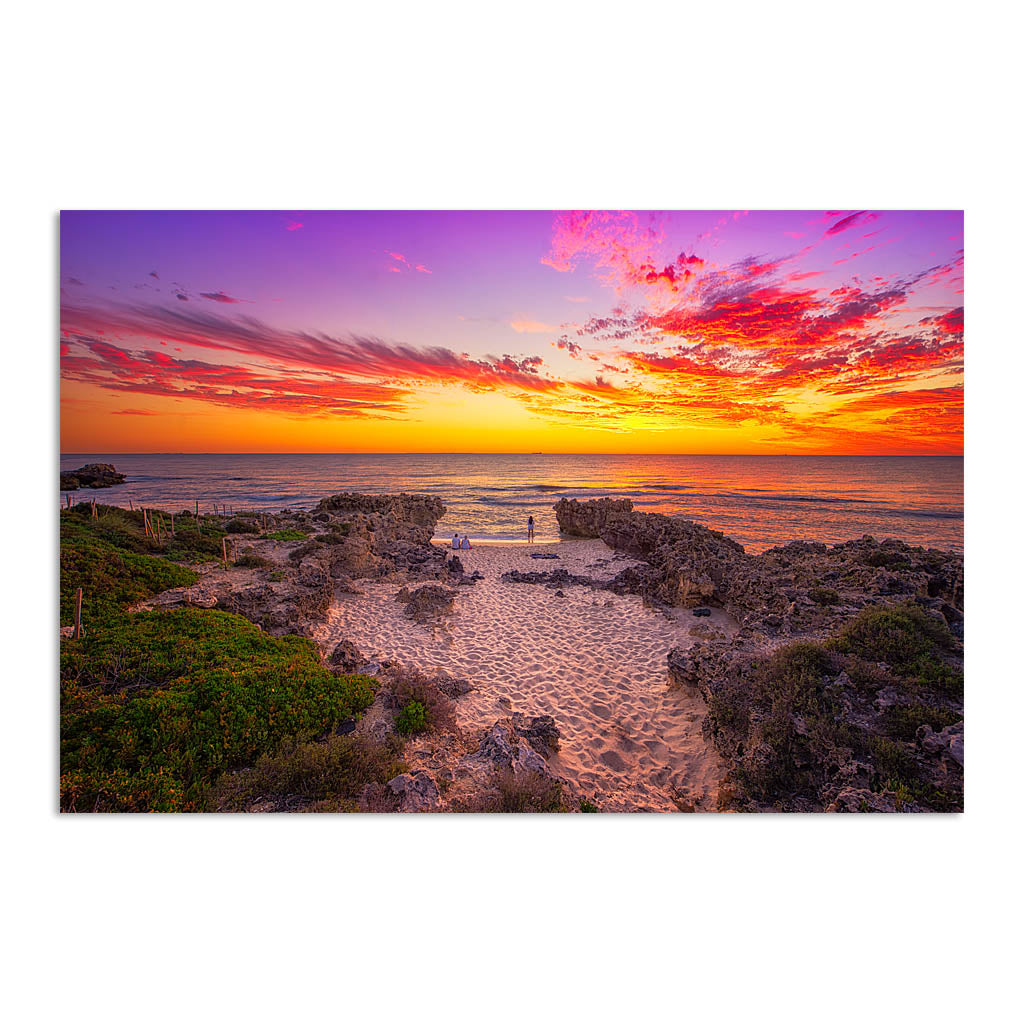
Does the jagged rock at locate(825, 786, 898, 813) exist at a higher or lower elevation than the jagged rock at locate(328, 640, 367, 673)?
lower

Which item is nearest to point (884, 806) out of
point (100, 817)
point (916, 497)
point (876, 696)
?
point (876, 696)

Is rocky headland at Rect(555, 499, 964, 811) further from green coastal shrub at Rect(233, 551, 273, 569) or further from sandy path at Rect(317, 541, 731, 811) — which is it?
green coastal shrub at Rect(233, 551, 273, 569)

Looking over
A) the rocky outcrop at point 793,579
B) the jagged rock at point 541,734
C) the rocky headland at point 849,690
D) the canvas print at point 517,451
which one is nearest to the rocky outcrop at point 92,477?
the canvas print at point 517,451

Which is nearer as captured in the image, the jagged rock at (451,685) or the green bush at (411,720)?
the green bush at (411,720)

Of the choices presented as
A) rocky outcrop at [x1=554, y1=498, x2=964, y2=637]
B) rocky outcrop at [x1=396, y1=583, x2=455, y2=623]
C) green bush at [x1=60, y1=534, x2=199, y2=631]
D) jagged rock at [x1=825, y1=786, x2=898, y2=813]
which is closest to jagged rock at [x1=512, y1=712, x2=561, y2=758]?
jagged rock at [x1=825, y1=786, x2=898, y2=813]

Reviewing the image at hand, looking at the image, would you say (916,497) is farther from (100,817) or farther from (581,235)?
(100,817)

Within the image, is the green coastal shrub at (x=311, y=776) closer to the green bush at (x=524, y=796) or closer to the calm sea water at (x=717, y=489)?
the green bush at (x=524, y=796)
